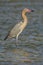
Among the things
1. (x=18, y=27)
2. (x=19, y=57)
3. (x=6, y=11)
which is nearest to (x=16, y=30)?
(x=18, y=27)

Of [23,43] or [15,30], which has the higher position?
[15,30]

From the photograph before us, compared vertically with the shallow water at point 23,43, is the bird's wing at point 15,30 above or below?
above

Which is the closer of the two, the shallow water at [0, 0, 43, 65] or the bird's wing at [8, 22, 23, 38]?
the shallow water at [0, 0, 43, 65]

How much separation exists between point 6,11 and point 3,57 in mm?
9641

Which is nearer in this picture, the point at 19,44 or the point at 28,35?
the point at 19,44

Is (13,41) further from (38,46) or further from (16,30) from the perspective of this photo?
(38,46)

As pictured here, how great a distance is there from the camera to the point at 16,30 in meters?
12.6

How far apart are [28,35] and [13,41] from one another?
37.8 inches

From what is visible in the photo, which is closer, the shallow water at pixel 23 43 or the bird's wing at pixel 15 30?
the shallow water at pixel 23 43

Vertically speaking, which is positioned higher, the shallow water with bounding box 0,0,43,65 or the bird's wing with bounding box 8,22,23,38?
the bird's wing with bounding box 8,22,23,38

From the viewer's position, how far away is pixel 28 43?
12234mm

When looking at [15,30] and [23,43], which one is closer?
[23,43]

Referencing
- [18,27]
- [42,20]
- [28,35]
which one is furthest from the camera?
[42,20]

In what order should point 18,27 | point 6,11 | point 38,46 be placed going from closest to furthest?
point 38,46
point 18,27
point 6,11
